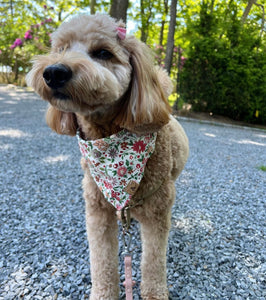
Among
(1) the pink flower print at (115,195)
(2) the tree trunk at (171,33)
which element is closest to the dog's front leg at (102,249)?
(1) the pink flower print at (115,195)

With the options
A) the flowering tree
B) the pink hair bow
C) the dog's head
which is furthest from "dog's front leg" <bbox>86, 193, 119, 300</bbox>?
the flowering tree

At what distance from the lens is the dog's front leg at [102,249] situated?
161cm

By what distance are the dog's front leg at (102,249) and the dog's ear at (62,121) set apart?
494 millimetres

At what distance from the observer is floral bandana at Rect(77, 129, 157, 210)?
148 cm

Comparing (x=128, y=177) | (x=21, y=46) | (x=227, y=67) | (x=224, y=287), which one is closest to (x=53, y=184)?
(x=128, y=177)

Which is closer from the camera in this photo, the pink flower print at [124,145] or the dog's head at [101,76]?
the dog's head at [101,76]

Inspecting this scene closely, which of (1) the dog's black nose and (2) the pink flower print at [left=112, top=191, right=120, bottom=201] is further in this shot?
(2) the pink flower print at [left=112, top=191, right=120, bottom=201]

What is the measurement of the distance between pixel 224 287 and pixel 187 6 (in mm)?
14856

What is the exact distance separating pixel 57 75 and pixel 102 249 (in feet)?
3.74

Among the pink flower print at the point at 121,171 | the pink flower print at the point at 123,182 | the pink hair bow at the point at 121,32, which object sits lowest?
the pink flower print at the point at 123,182

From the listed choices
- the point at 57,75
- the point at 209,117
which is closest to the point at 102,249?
the point at 57,75

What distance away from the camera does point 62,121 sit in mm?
1602

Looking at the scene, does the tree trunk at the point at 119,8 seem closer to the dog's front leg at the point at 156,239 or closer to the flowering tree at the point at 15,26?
the dog's front leg at the point at 156,239

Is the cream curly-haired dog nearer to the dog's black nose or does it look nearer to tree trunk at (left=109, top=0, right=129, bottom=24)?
the dog's black nose
